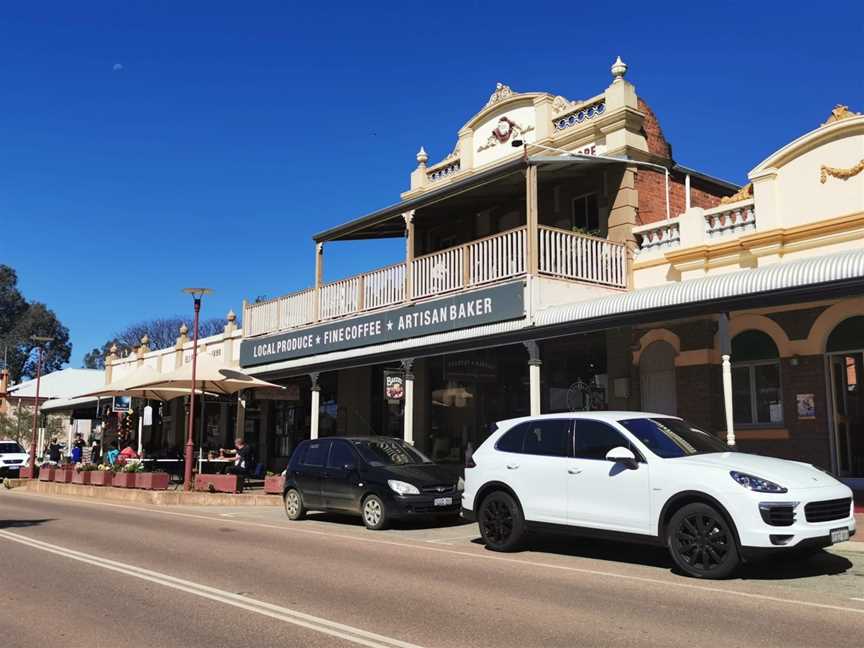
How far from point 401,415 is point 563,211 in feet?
24.1

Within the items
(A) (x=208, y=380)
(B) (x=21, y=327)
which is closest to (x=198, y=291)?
(A) (x=208, y=380)

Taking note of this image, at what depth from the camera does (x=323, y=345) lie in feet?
71.4

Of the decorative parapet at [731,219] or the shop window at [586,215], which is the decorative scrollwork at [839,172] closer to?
the decorative parapet at [731,219]

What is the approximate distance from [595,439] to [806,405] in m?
6.10

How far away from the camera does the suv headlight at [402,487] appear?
13469 millimetres

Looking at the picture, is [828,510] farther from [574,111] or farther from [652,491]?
[574,111]

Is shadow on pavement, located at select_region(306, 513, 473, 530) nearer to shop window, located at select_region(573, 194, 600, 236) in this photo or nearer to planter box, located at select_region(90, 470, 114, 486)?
shop window, located at select_region(573, 194, 600, 236)

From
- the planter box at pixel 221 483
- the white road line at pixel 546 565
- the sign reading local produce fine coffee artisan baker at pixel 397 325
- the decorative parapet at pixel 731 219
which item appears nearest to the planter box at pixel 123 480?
the planter box at pixel 221 483

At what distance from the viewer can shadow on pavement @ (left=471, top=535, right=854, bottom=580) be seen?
28.4 feet

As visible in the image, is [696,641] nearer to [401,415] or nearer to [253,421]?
[401,415]

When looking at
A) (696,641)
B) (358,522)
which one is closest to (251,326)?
(358,522)

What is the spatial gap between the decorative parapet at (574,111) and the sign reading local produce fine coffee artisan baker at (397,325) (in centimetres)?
527

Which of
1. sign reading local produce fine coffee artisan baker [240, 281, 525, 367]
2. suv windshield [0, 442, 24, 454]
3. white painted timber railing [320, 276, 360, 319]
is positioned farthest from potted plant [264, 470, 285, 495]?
suv windshield [0, 442, 24, 454]

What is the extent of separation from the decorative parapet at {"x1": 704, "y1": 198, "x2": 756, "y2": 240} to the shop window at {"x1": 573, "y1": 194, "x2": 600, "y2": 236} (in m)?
3.17
